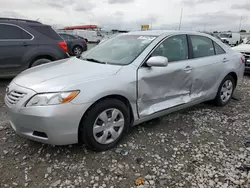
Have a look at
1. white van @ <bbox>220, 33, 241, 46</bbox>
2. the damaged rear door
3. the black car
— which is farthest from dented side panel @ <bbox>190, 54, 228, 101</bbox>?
white van @ <bbox>220, 33, 241, 46</bbox>

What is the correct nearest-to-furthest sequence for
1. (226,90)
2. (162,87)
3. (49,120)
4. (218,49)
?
1. (49,120)
2. (162,87)
3. (218,49)
4. (226,90)

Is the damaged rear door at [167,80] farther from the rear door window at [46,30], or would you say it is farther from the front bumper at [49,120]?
the rear door window at [46,30]

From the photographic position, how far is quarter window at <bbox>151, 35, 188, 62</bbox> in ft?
10.5

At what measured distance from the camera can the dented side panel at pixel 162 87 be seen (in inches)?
114

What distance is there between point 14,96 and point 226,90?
3780 millimetres

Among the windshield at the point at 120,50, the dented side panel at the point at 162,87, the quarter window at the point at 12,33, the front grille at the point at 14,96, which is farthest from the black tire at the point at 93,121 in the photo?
the quarter window at the point at 12,33

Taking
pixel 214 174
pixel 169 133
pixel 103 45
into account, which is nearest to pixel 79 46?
pixel 103 45

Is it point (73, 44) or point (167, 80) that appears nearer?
point (167, 80)

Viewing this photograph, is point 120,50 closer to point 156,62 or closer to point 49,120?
point 156,62

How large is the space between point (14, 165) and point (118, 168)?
1173 mm

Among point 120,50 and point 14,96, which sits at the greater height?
point 120,50

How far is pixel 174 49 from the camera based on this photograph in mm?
3385

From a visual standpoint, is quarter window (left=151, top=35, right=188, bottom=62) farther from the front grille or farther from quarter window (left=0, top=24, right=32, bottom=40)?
quarter window (left=0, top=24, right=32, bottom=40)

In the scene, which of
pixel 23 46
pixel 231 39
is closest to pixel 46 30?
pixel 23 46
